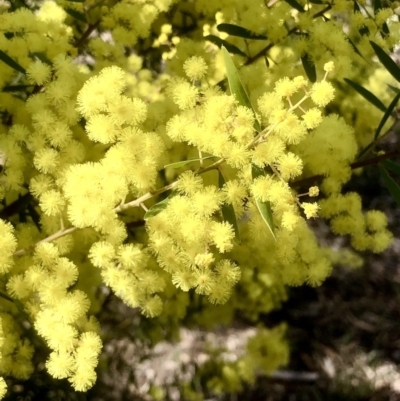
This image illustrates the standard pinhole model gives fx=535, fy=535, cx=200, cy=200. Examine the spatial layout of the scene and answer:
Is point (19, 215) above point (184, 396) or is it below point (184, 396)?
above

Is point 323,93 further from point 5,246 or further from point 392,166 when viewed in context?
point 5,246

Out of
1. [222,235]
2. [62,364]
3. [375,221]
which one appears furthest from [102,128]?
[375,221]

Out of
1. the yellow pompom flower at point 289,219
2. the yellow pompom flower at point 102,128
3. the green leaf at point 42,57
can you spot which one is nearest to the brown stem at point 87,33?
the green leaf at point 42,57

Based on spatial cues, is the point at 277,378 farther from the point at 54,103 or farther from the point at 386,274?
the point at 54,103

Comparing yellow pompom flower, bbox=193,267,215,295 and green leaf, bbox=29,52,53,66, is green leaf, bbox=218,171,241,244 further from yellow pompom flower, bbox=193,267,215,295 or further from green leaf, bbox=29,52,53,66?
green leaf, bbox=29,52,53,66

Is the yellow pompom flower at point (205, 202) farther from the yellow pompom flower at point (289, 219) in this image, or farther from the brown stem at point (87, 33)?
the brown stem at point (87, 33)

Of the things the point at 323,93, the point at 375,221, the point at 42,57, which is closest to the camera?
the point at 323,93

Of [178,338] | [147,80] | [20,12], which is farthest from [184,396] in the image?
[20,12]

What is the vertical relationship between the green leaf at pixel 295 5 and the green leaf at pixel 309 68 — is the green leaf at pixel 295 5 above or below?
above
